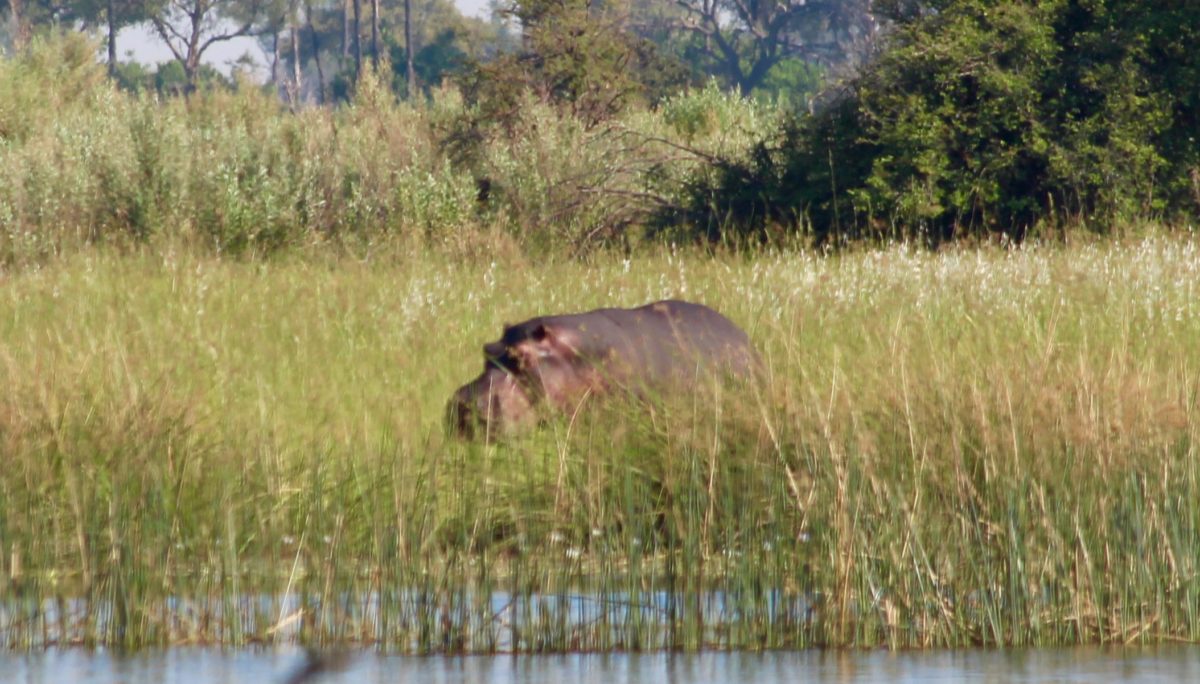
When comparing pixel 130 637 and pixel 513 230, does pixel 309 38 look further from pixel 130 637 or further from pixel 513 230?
pixel 130 637

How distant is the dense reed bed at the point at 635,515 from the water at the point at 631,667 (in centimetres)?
7

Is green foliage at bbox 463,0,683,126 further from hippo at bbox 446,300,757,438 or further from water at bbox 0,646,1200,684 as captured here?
water at bbox 0,646,1200,684

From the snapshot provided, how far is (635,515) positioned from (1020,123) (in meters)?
9.16

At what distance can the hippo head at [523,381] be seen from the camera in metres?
5.51

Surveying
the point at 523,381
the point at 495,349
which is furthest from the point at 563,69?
the point at 523,381

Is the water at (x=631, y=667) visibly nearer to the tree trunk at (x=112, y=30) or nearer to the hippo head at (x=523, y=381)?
the hippo head at (x=523, y=381)

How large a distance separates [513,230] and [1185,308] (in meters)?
6.39

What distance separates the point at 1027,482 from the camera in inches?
164

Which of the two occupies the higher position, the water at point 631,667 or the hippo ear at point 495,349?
the hippo ear at point 495,349

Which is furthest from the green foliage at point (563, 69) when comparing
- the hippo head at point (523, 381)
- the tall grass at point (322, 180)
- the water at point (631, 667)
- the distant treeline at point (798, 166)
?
the water at point (631, 667)

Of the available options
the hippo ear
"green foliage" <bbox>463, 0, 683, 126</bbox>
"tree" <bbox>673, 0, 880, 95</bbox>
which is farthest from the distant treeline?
"tree" <bbox>673, 0, 880, 95</bbox>

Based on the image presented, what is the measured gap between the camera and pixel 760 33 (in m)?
48.7

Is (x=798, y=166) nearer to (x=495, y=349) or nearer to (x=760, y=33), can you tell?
(x=495, y=349)

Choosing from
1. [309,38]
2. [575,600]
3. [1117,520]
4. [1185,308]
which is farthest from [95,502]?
[309,38]
